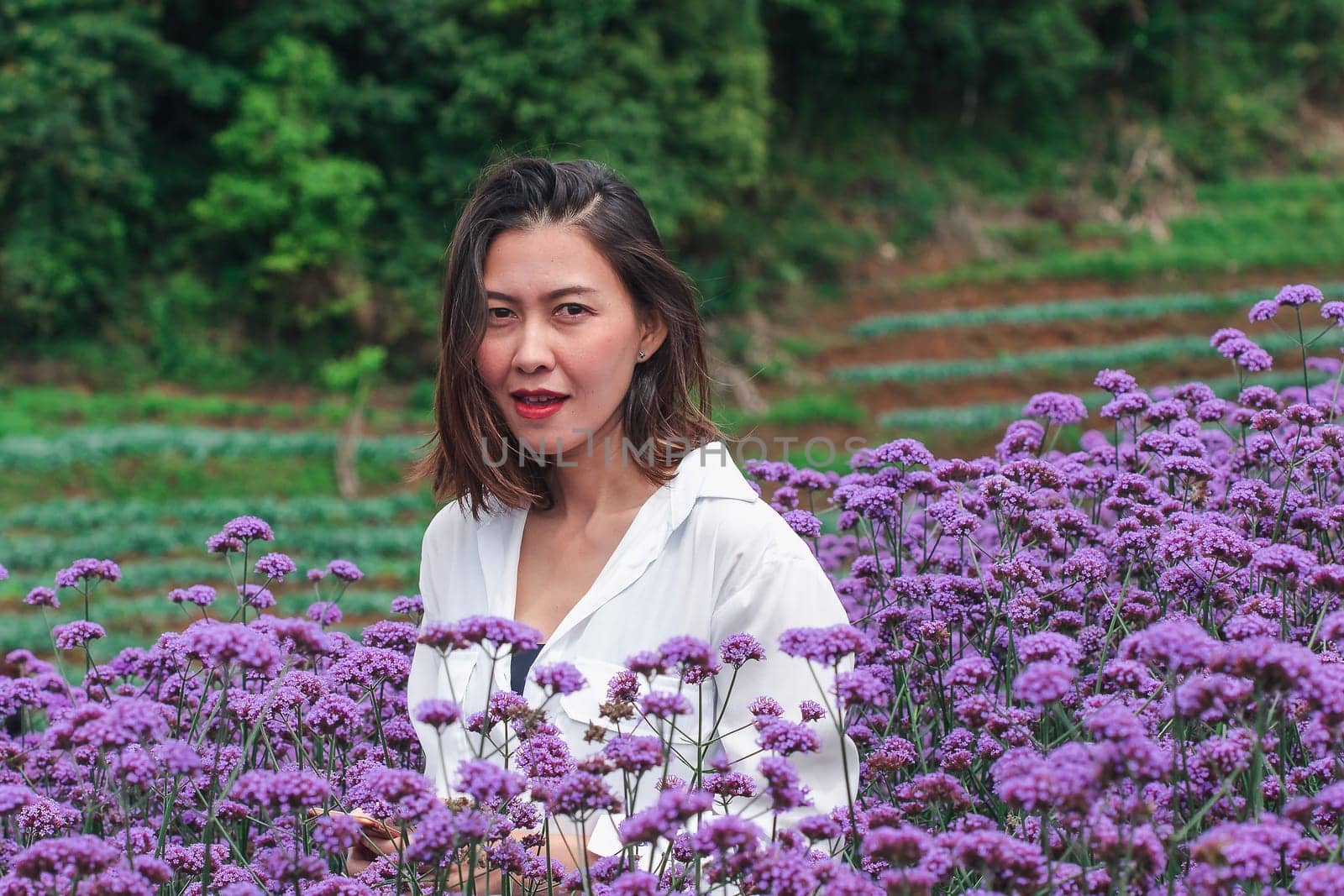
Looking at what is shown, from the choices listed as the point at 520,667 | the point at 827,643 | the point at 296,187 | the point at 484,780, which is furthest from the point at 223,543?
the point at 296,187

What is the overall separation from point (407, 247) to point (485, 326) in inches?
602

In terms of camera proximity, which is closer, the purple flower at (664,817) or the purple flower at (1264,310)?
the purple flower at (664,817)

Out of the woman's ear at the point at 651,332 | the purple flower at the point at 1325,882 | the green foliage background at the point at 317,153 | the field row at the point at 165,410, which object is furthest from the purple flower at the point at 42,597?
the field row at the point at 165,410

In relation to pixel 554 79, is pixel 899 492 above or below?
below

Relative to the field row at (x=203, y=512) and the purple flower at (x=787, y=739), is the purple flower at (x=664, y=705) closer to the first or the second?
the purple flower at (x=787, y=739)

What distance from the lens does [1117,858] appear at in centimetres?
158

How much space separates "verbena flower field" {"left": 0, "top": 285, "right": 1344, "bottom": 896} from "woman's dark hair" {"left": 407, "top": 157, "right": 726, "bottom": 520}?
0.39 m

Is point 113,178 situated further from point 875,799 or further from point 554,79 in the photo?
point 875,799

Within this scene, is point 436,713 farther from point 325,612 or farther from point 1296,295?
point 1296,295

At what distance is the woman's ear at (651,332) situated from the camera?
9.38ft

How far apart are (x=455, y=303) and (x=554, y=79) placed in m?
14.1

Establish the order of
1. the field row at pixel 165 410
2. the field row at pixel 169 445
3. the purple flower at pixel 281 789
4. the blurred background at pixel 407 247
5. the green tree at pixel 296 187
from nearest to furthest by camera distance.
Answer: the purple flower at pixel 281 789 → the field row at pixel 169 445 → the blurred background at pixel 407 247 → the field row at pixel 165 410 → the green tree at pixel 296 187

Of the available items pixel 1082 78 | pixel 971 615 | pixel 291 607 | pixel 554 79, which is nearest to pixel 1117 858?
pixel 971 615

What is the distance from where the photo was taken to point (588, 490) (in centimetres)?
285
